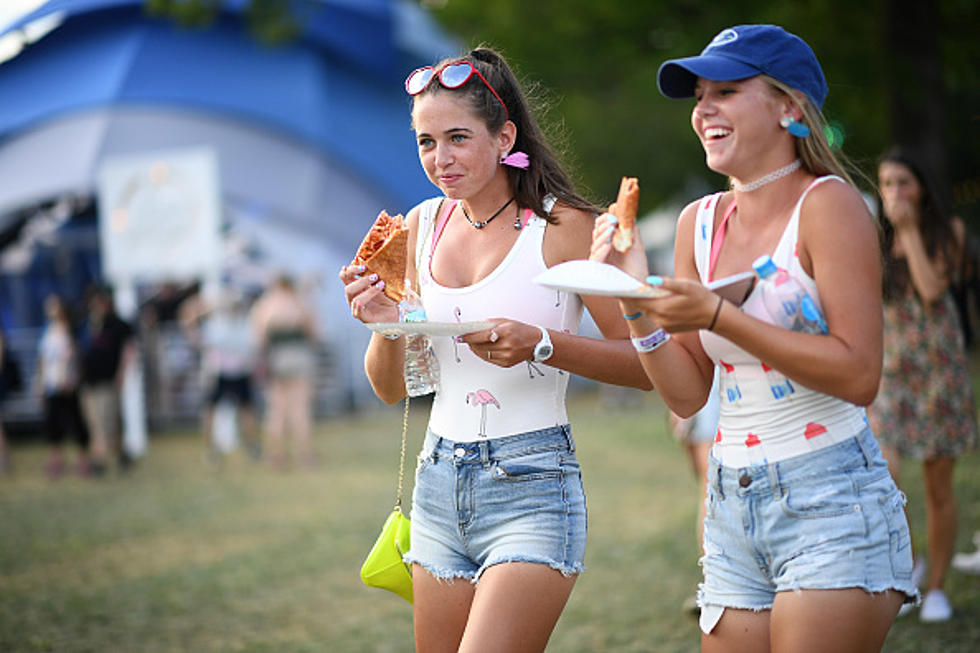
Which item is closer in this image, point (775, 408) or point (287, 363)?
point (775, 408)

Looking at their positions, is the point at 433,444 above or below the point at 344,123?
below

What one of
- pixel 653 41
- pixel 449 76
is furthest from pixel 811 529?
pixel 653 41

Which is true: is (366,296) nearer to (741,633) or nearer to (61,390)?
(741,633)

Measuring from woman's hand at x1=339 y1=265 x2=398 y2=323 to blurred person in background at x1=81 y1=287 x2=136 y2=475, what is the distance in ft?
34.5

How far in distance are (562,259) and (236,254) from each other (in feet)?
57.6

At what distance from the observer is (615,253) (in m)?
2.49

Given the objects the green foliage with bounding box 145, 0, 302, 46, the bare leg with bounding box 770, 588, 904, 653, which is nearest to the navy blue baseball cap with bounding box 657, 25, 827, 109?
the bare leg with bounding box 770, 588, 904, 653

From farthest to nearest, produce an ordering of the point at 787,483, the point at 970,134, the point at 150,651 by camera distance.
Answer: the point at 970,134 < the point at 150,651 < the point at 787,483

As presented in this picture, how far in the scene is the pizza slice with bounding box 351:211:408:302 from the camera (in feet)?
9.74

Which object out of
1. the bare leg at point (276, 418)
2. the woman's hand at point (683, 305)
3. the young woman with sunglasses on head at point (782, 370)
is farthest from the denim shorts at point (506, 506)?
the bare leg at point (276, 418)

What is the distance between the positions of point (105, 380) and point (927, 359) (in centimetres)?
998

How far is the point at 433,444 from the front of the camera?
118 inches

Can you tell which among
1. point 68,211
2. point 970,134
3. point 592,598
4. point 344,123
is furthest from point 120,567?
point 970,134

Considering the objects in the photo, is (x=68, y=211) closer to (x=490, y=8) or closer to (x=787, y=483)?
(x=490, y=8)
